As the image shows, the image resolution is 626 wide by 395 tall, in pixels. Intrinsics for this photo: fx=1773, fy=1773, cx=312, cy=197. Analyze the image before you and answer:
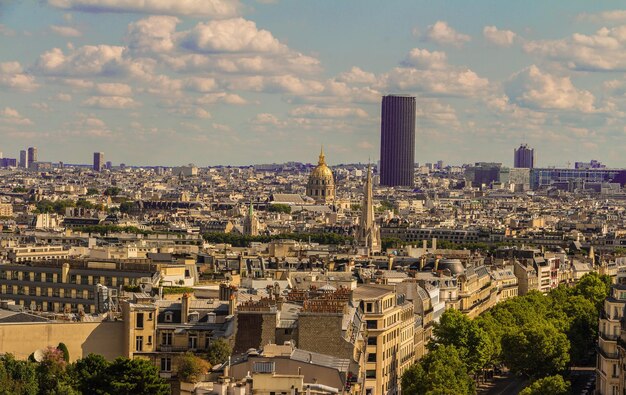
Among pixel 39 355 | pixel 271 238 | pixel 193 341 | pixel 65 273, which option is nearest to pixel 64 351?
pixel 39 355

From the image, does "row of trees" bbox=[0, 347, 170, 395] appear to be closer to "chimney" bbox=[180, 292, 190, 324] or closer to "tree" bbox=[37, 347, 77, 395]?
"tree" bbox=[37, 347, 77, 395]

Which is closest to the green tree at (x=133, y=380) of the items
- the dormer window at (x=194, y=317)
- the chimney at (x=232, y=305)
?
the chimney at (x=232, y=305)

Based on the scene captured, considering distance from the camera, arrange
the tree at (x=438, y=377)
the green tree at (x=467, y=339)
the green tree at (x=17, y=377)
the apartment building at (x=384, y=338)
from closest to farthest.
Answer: the green tree at (x=17, y=377) < the tree at (x=438, y=377) < the apartment building at (x=384, y=338) < the green tree at (x=467, y=339)

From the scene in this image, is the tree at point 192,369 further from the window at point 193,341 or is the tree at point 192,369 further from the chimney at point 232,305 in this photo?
the chimney at point 232,305

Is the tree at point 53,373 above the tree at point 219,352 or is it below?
below

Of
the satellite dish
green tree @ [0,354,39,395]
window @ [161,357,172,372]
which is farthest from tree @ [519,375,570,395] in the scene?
green tree @ [0,354,39,395]

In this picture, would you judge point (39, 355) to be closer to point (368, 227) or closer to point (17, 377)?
point (17, 377)
